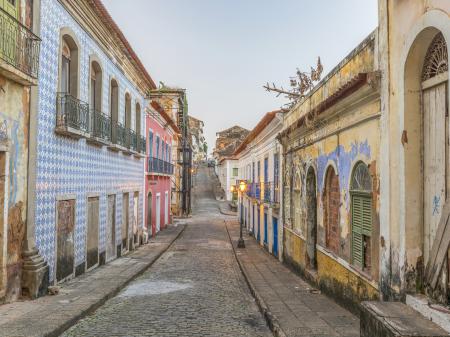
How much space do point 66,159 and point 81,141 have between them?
3.59 feet

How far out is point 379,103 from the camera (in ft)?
21.7

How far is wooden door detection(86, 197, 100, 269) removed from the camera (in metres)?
12.0

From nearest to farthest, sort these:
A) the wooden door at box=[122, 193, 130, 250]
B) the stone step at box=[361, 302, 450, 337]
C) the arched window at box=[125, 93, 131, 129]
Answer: the stone step at box=[361, 302, 450, 337], the wooden door at box=[122, 193, 130, 250], the arched window at box=[125, 93, 131, 129]

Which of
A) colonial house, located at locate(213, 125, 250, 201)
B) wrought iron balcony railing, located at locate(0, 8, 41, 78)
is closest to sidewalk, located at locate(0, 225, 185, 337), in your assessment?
wrought iron balcony railing, located at locate(0, 8, 41, 78)

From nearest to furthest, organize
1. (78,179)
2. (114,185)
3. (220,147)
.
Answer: (78,179) → (114,185) → (220,147)

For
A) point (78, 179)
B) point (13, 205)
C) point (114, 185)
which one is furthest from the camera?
point (114, 185)

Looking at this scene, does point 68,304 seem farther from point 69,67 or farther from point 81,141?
point 69,67

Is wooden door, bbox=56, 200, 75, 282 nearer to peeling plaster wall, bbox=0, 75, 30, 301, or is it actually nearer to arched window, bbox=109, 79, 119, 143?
peeling plaster wall, bbox=0, 75, 30, 301

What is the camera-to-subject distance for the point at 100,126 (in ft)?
40.3

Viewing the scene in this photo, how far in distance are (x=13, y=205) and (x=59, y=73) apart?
10.7ft

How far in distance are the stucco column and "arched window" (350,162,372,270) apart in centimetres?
570

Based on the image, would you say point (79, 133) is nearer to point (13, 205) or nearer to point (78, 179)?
point (78, 179)

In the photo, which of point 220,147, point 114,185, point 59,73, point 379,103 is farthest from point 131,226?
point 220,147

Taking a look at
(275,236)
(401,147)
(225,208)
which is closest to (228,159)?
(225,208)
